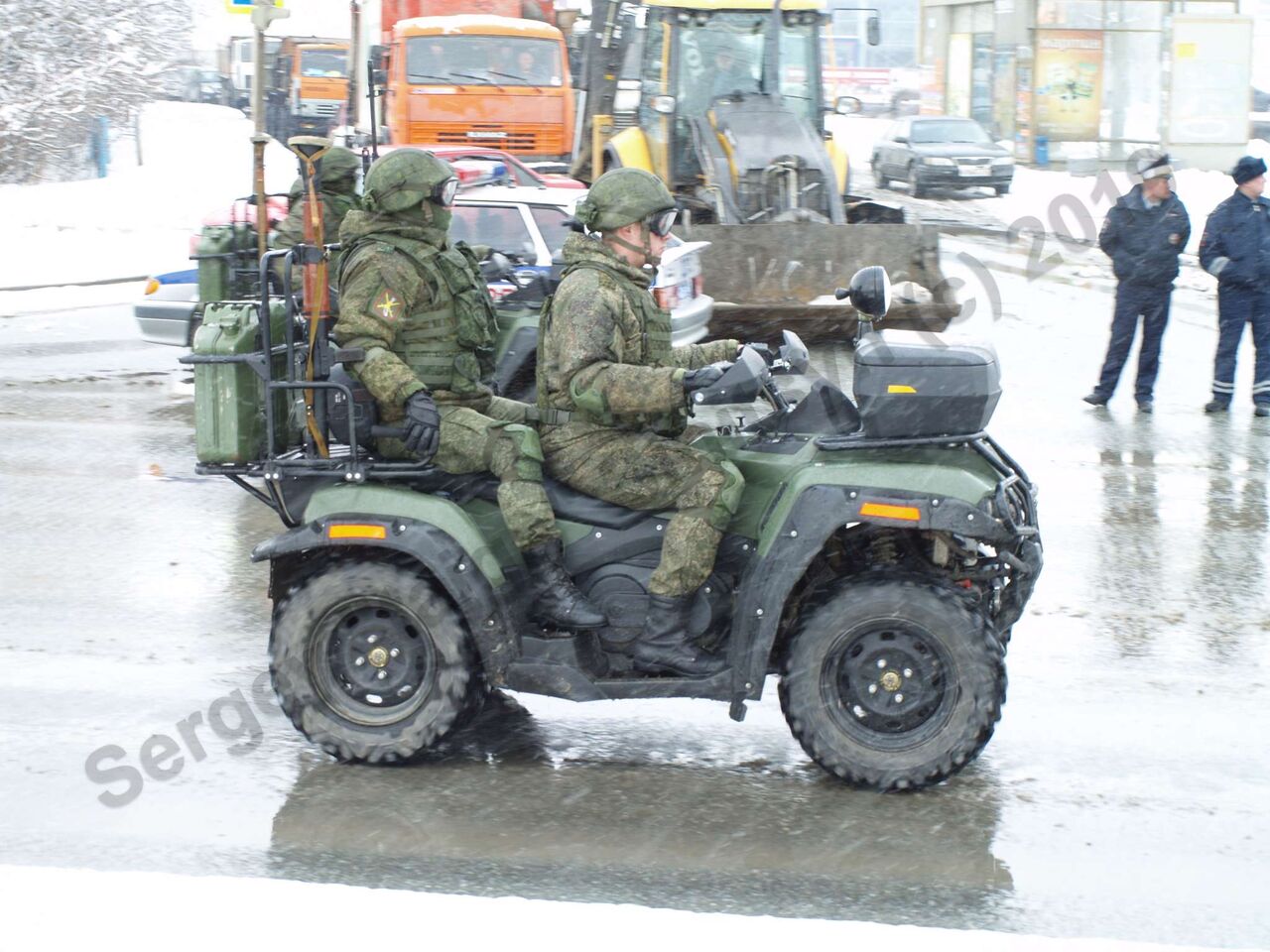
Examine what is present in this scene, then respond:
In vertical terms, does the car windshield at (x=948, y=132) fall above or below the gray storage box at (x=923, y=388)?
above

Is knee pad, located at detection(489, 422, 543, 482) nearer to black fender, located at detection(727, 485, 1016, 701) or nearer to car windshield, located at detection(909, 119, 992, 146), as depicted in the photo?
black fender, located at detection(727, 485, 1016, 701)

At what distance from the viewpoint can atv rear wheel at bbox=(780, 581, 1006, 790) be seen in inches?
191

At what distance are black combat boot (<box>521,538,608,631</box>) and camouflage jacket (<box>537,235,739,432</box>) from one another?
45 cm

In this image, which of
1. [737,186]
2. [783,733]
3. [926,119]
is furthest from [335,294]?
[926,119]

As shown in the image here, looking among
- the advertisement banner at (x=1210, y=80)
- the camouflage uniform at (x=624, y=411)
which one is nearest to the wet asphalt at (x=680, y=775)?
the camouflage uniform at (x=624, y=411)

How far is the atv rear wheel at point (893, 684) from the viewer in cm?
486

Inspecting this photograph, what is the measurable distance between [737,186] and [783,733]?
11013 millimetres

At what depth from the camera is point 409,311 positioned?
5.22 m

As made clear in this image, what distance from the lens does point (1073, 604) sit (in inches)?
286

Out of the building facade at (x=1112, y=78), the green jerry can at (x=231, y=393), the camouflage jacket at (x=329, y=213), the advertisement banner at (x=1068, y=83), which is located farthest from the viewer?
the advertisement banner at (x=1068, y=83)

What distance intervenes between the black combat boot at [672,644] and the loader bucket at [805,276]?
8.66m

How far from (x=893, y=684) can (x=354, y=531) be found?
175 centimetres

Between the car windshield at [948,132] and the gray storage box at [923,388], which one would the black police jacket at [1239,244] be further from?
the car windshield at [948,132]

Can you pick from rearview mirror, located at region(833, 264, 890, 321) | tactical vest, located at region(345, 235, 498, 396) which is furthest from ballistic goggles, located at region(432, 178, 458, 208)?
rearview mirror, located at region(833, 264, 890, 321)
